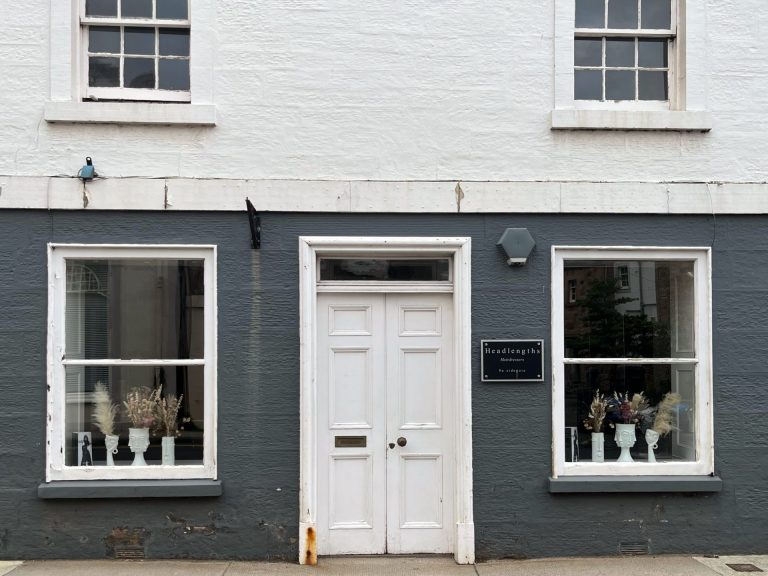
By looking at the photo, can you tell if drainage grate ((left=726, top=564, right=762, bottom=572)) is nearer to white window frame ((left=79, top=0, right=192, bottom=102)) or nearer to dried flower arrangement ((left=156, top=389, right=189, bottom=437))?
dried flower arrangement ((left=156, top=389, right=189, bottom=437))

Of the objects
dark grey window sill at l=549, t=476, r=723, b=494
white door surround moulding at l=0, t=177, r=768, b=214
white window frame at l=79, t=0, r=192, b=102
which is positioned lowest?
dark grey window sill at l=549, t=476, r=723, b=494

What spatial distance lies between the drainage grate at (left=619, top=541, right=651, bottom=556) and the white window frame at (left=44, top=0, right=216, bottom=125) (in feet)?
16.4

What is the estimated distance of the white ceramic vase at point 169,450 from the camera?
22.4 ft

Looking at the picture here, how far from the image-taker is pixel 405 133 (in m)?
6.85

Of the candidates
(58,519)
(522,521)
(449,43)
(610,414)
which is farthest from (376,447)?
(449,43)

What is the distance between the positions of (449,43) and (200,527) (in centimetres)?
461

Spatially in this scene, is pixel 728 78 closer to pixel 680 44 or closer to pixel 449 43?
pixel 680 44

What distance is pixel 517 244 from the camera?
6.75 meters

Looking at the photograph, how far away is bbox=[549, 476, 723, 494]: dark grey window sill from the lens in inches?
265

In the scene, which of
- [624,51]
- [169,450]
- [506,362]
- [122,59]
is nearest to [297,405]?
[169,450]

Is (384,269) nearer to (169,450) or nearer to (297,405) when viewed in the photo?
(297,405)

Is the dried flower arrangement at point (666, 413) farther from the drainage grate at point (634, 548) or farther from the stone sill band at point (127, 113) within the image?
the stone sill band at point (127, 113)

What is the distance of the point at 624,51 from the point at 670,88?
529mm

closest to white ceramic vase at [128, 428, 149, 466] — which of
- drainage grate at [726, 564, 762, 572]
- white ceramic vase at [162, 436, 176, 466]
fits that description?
white ceramic vase at [162, 436, 176, 466]
